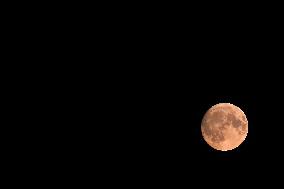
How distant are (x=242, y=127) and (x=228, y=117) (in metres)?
0.30

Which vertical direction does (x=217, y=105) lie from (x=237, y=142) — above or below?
above

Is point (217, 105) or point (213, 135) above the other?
point (217, 105)

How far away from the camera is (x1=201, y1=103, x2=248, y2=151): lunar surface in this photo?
305 inches

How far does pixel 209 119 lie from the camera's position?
7.97 m

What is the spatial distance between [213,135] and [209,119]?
1.01ft

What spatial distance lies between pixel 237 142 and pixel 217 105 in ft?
2.67

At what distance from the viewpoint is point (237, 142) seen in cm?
778

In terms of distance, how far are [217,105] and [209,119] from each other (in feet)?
1.26

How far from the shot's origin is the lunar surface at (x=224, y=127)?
7754 millimetres

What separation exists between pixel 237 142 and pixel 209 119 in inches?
25.0

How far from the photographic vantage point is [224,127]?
778cm

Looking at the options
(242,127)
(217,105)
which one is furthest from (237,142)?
(217,105)

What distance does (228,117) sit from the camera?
787cm

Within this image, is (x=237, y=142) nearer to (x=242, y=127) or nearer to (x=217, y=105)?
(x=242, y=127)
